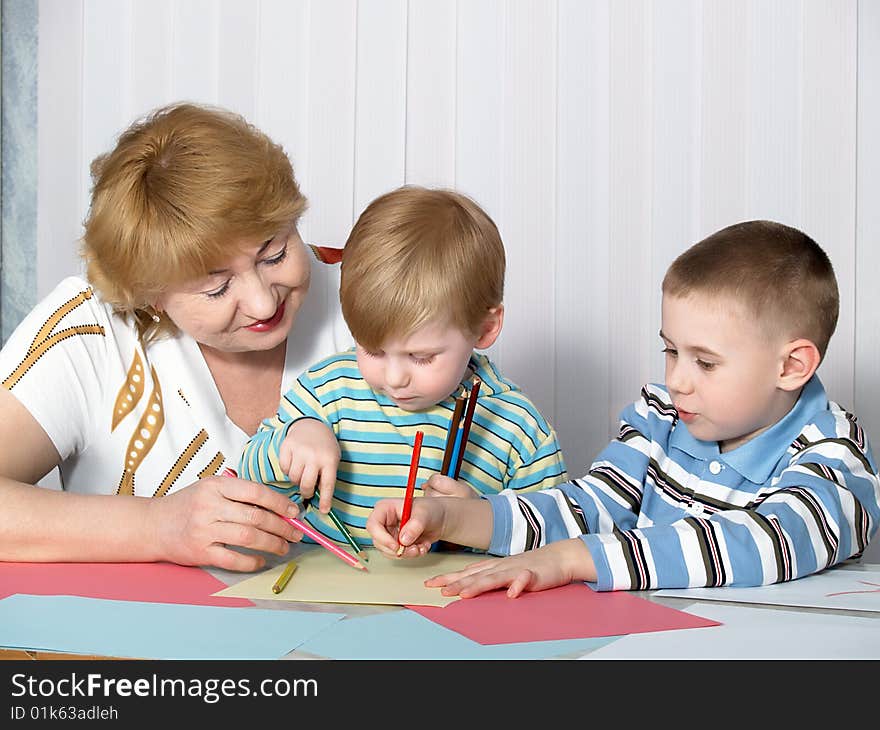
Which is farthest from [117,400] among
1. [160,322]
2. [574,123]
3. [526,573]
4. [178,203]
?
[574,123]

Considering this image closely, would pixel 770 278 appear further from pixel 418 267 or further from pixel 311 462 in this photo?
pixel 311 462

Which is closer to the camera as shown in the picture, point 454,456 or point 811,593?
point 811,593

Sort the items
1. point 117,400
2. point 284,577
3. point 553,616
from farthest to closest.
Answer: point 117,400 < point 284,577 < point 553,616

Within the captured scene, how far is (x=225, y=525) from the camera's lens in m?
1.05

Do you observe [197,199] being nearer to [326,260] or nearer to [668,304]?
[326,260]

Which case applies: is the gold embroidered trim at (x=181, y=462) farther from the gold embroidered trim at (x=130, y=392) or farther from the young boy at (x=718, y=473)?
the young boy at (x=718, y=473)

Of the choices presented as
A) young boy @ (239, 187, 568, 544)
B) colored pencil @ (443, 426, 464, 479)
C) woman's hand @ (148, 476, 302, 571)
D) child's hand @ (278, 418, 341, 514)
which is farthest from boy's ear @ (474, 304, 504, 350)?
woman's hand @ (148, 476, 302, 571)

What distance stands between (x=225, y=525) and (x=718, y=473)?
1.89 ft

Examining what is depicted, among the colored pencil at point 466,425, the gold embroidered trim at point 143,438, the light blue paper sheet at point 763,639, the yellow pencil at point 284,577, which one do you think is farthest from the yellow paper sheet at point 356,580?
the gold embroidered trim at point 143,438

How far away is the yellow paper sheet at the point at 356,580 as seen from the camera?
0.94 metres

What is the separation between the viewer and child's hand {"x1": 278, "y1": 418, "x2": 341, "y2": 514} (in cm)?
113

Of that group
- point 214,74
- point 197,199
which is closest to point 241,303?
A: point 197,199

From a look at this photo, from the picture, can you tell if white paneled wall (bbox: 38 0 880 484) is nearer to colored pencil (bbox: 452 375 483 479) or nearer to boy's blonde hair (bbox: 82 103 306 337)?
boy's blonde hair (bbox: 82 103 306 337)

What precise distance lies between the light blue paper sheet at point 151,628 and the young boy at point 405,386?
27cm
